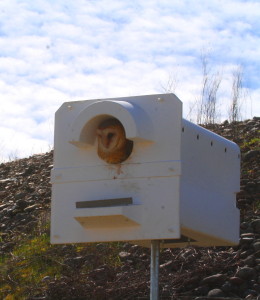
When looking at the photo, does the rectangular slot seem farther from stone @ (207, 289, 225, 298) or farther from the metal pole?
stone @ (207, 289, 225, 298)

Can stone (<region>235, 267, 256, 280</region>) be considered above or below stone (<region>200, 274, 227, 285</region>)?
above

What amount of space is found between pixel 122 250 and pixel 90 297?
1.03 meters

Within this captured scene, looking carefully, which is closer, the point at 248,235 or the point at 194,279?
the point at 194,279

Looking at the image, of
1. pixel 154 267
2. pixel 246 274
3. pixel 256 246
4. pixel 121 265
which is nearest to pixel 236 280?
pixel 246 274

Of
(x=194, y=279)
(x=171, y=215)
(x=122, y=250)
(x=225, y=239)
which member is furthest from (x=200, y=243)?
(x=122, y=250)

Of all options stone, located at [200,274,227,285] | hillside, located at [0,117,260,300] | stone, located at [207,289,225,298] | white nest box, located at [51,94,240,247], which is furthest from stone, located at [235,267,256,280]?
white nest box, located at [51,94,240,247]

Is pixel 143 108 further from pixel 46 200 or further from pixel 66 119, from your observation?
pixel 46 200

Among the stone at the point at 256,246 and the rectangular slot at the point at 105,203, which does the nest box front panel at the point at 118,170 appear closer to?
the rectangular slot at the point at 105,203

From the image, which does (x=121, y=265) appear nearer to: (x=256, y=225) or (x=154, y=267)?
(x=256, y=225)

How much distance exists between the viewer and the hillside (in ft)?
19.5

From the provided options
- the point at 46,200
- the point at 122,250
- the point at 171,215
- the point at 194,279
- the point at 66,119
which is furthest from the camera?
the point at 46,200

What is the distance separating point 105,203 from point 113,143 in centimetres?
31

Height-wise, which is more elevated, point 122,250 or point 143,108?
point 143,108

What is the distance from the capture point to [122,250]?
712 cm
